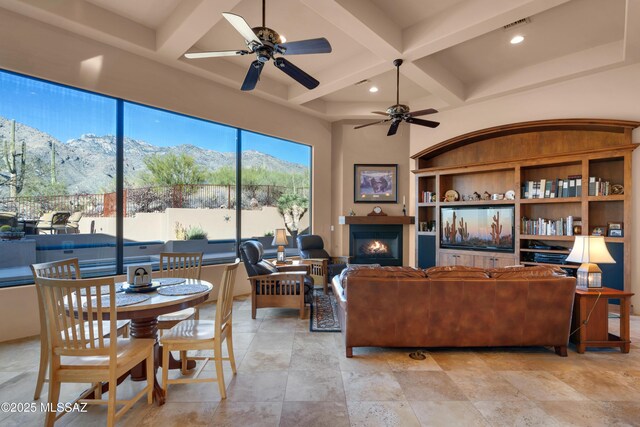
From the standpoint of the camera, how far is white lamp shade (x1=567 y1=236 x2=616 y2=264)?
3031 mm

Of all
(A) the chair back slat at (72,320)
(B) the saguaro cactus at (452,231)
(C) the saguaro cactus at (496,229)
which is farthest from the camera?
(B) the saguaro cactus at (452,231)

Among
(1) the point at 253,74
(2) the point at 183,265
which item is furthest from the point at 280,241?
(1) the point at 253,74

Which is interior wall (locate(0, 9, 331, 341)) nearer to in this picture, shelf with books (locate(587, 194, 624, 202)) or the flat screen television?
the flat screen television

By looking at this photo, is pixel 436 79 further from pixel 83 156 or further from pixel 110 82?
pixel 83 156

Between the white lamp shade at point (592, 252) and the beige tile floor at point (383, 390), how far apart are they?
0.93 m

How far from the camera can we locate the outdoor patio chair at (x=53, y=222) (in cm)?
361

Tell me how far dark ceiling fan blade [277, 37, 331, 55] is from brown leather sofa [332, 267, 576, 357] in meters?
2.08

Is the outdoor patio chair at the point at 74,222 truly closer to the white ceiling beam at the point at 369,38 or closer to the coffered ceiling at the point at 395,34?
the coffered ceiling at the point at 395,34

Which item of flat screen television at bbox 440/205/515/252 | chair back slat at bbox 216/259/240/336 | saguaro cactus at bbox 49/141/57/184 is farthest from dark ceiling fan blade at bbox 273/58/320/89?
flat screen television at bbox 440/205/515/252

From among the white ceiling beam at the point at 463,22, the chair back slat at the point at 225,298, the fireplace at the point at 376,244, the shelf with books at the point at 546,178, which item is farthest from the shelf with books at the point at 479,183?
the chair back slat at the point at 225,298

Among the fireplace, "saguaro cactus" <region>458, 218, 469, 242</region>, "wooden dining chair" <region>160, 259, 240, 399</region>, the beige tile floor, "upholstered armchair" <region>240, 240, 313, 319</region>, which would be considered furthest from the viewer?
the fireplace

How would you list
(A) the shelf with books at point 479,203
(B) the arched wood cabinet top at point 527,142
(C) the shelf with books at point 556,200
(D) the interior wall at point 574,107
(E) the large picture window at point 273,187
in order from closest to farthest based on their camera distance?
(D) the interior wall at point 574,107 < (B) the arched wood cabinet top at point 527,142 < (C) the shelf with books at point 556,200 < (A) the shelf with books at point 479,203 < (E) the large picture window at point 273,187

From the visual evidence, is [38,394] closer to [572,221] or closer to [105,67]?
[105,67]

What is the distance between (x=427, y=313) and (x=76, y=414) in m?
2.85
